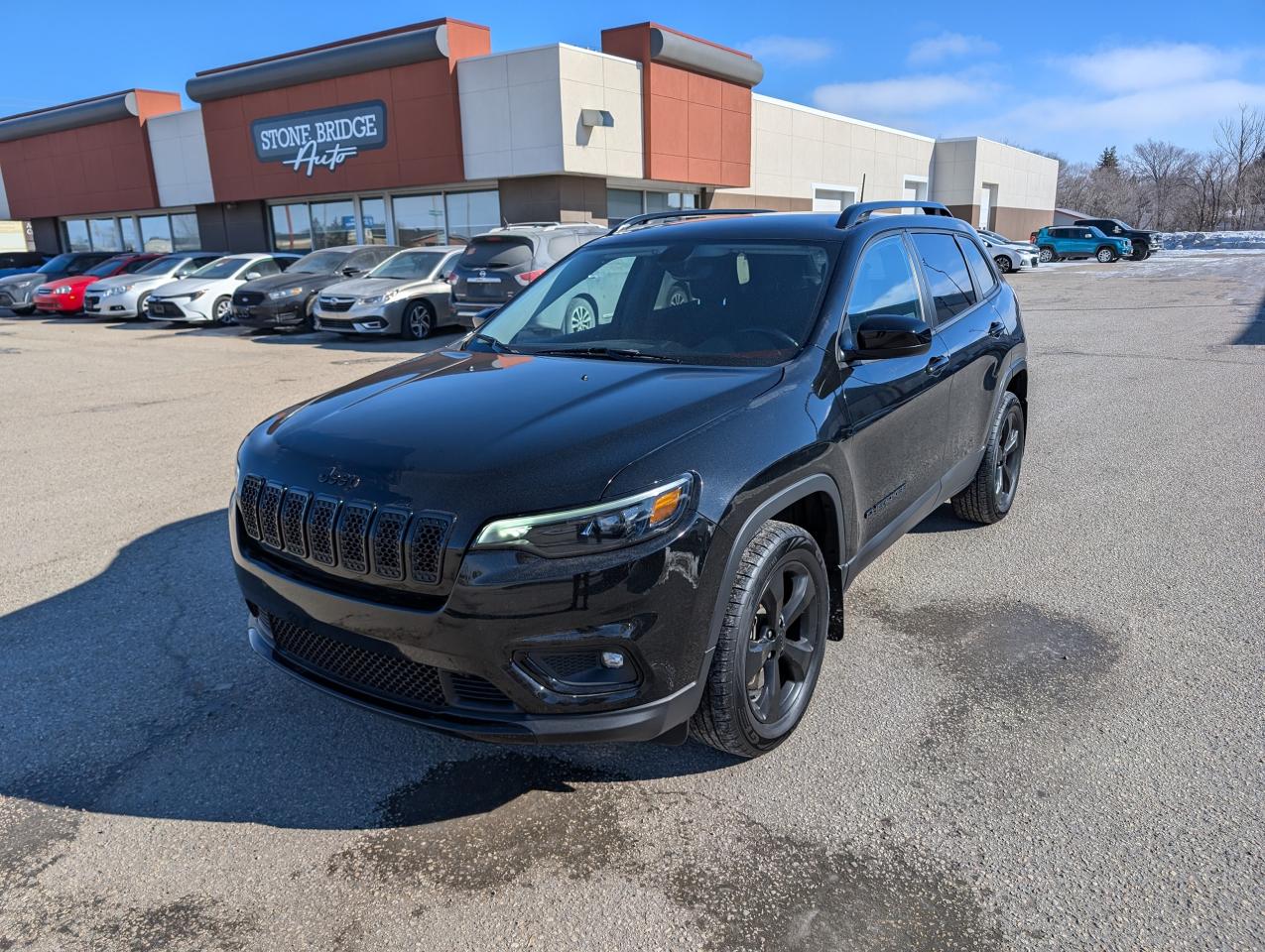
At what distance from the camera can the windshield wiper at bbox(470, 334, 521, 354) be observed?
3.89m

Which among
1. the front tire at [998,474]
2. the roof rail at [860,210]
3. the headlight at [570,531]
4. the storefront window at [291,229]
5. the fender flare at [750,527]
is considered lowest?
the front tire at [998,474]

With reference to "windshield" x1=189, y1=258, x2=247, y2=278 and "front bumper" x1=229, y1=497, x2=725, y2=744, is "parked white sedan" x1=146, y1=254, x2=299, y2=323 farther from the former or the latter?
"front bumper" x1=229, y1=497, x2=725, y2=744

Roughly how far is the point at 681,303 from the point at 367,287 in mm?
12454

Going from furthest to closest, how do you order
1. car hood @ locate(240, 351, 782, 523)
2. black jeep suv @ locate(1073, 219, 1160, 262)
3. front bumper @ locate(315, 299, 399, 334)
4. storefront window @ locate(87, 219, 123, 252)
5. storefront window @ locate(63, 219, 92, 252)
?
black jeep suv @ locate(1073, 219, 1160, 262), storefront window @ locate(63, 219, 92, 252), storefront window @ locate(87, 219, 123, 252), front bumper @ locate(315, 299, 399, 334), car hood @ locate(240, 351, 782, 523)

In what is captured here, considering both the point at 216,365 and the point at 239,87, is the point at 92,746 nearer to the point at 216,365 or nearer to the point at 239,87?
the point at 216,365

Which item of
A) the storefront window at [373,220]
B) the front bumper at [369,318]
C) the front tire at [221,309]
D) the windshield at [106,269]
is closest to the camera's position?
the front bumper at [369,318]

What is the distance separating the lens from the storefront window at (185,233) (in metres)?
30.6

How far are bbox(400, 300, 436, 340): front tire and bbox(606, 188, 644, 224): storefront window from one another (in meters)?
9.37

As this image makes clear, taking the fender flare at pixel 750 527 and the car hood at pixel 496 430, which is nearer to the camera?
the car hood at pixel 496 430

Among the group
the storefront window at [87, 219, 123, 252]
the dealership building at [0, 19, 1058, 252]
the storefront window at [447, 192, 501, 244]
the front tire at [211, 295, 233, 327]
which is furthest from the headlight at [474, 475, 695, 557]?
the storefront window at [87, 219, 123, 252]

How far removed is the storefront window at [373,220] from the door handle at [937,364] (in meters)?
24.0

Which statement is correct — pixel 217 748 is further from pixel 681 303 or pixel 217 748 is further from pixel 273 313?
pixel 273 313

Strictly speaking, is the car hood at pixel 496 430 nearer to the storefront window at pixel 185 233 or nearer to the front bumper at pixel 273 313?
the front bumper at pixel 273 313

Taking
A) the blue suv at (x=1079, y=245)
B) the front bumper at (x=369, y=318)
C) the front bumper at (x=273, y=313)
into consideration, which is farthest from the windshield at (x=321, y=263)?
the blue suv at (x=1079, y=245)
